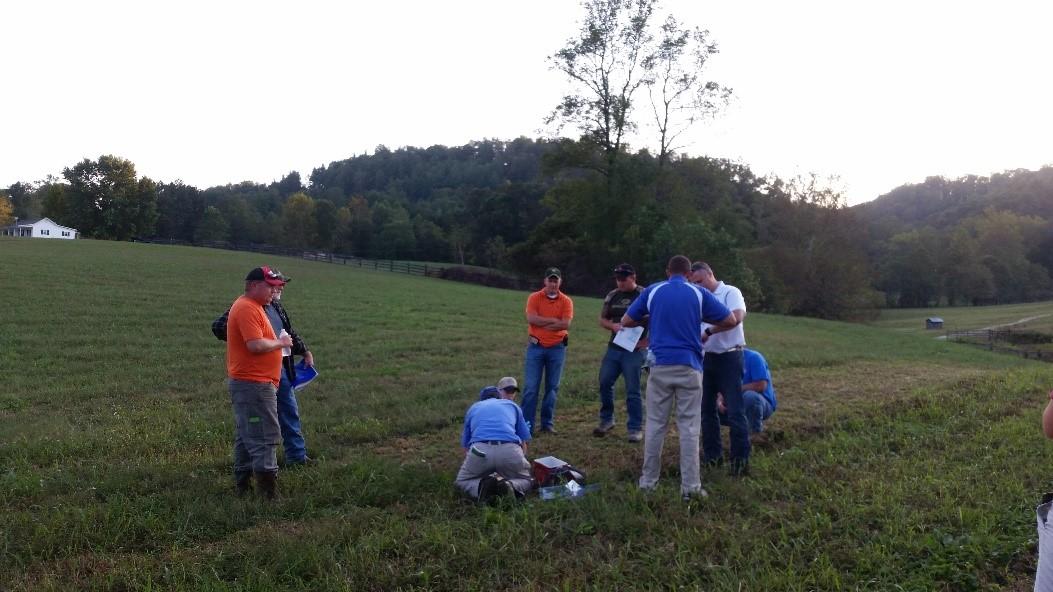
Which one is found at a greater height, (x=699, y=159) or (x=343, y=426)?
(x=699, y=159)

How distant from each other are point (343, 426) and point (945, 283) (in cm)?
7766

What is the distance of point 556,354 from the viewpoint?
28.0ft

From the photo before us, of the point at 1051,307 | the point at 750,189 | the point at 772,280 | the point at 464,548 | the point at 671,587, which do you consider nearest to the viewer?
the point at 671,587

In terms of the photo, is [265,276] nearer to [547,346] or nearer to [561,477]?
[561,477]

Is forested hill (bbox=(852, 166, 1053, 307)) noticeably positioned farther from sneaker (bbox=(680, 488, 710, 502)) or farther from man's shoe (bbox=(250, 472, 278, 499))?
man's shoe (bbox=(250, 472, 278, 499))

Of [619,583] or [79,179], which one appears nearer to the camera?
[619,583]

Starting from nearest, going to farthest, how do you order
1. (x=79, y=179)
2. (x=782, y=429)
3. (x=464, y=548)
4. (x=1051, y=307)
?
(x=464, y=548), (x=782, y=429), (x=1051, y=307), (x=79, y=179)

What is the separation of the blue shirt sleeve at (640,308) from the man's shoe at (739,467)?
1.55 metres

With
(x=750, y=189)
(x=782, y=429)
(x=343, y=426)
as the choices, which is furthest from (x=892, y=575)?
(x=750, y=189)

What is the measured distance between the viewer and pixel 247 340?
579 cm

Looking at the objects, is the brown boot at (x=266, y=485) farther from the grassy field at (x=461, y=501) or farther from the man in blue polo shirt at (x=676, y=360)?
the man in blue polo shirt at (x=676, y=360)

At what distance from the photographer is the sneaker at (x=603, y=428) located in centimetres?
820

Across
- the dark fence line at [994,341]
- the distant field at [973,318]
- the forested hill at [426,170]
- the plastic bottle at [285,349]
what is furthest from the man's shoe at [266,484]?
the forested hill at [426,170]

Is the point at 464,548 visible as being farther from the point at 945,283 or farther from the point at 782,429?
the point at 945,283
